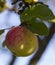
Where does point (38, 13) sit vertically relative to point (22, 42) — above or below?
above

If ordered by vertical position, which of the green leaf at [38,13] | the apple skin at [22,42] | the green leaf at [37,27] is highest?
the green leaf at [38,13]

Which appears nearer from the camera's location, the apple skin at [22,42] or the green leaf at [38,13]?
the green leaf at [38,13]

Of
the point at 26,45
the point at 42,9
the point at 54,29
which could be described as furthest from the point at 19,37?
the point at 54,29

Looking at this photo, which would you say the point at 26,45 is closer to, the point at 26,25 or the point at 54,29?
the point at 26,25

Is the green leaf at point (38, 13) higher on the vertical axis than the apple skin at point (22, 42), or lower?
higher

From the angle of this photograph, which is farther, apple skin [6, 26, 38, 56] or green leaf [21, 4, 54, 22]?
apple skin [6, 26, 38, 56]
